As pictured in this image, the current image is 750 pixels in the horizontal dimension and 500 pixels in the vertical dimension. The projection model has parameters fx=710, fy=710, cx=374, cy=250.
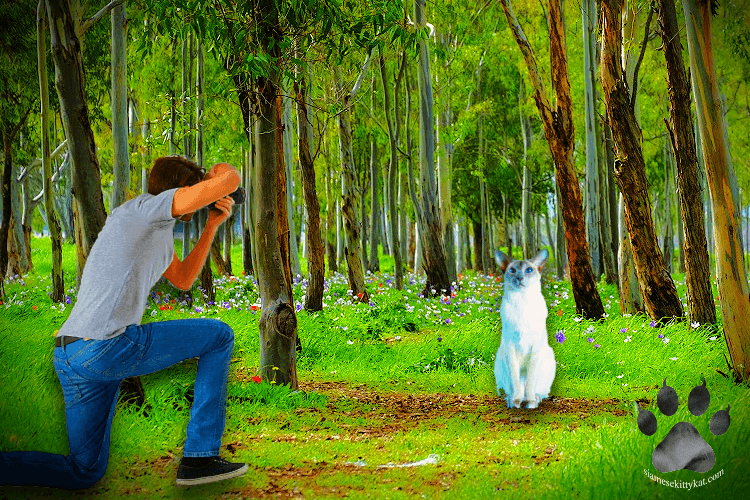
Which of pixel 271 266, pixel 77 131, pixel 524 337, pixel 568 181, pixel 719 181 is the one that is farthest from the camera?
pixel 568 181

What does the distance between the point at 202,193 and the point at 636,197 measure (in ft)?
17.1

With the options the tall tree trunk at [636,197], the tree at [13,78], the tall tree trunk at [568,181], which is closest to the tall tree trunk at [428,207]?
the tall tree trunk at [568,181]

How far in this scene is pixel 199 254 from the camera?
319 centimetres

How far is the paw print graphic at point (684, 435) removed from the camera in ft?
10.00

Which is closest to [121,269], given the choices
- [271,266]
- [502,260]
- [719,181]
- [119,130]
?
[502,260]

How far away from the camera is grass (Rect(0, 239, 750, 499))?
3033 millimetres

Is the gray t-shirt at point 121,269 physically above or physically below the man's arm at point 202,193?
below

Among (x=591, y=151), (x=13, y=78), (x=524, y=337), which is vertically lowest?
(x=524, y=337)

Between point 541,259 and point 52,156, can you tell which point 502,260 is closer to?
point 541,259

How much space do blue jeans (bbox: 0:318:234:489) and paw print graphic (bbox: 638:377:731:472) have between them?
1.89 metres

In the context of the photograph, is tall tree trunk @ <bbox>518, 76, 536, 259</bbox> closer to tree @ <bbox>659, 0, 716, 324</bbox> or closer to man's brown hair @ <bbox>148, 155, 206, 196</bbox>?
tree @ <bbox>659, 0, 716, 324</bbox>

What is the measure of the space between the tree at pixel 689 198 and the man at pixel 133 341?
4.62 m

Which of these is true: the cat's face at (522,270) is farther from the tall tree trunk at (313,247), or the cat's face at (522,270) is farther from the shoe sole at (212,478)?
the tall tree trunk at (313,247)

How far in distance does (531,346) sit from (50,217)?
297cm
